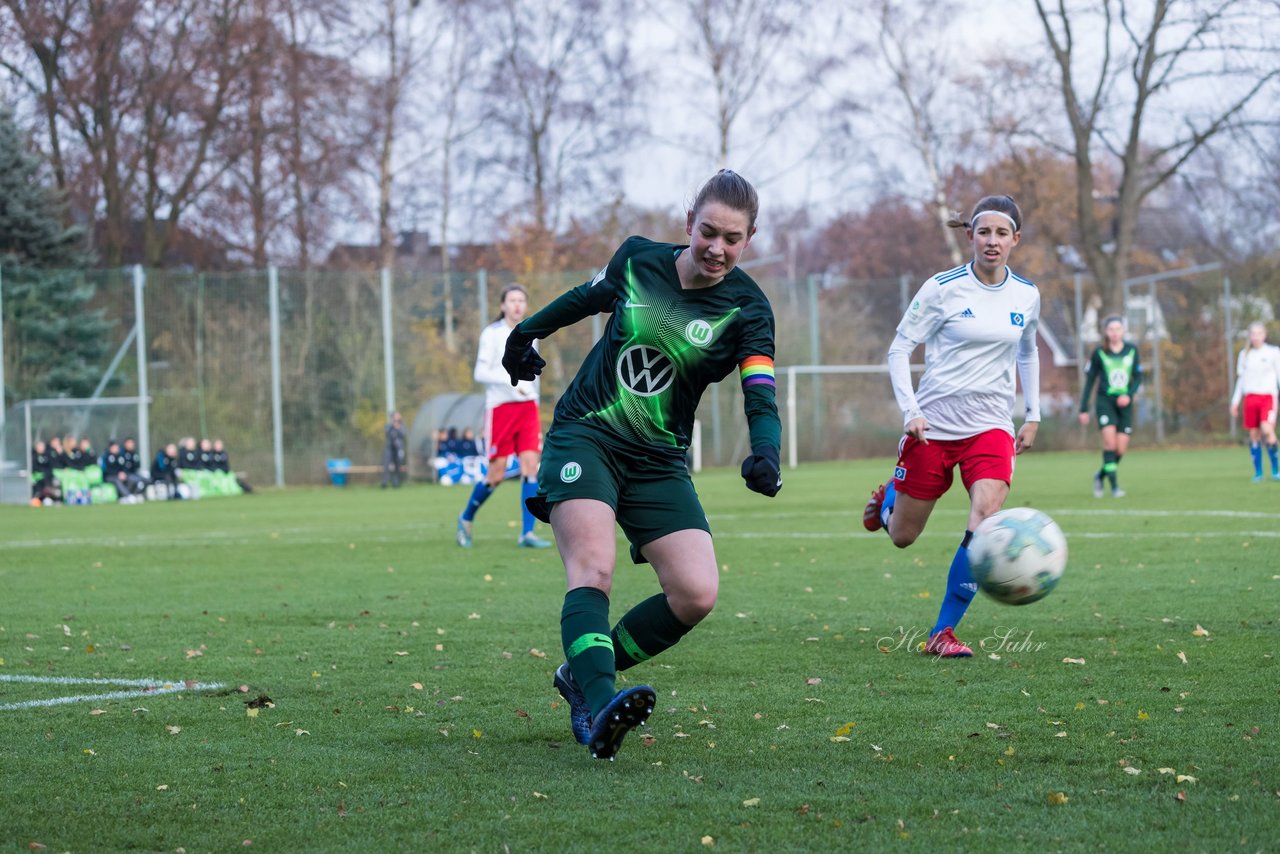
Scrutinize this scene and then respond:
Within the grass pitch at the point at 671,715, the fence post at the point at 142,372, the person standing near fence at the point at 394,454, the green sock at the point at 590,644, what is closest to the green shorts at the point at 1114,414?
the grass pitch at the point at 671,715

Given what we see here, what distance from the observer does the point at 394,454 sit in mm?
30578

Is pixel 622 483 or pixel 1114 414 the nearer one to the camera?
pixel 622 483

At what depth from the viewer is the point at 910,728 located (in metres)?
5.22

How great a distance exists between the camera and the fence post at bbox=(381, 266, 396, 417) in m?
32.5

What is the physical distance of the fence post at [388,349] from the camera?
32469 millimetres

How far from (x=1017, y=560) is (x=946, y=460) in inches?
55.9

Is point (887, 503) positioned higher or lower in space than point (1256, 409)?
lower

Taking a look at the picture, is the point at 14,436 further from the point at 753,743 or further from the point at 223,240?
the point at 753,743

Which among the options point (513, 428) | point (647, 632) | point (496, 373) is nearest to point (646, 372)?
point (647, 632)

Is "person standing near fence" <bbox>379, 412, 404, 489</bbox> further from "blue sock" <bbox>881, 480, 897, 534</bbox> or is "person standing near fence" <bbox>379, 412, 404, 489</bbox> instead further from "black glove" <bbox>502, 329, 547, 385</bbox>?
"black glove" <bbox>502, 329, 547, 385</bbox>

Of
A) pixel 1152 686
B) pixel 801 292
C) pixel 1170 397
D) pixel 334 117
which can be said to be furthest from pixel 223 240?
pixel 1152 686

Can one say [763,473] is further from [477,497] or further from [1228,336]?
[1228,336]

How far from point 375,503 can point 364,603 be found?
14.2 meters

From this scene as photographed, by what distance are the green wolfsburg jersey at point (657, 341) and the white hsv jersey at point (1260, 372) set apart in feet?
58.8
